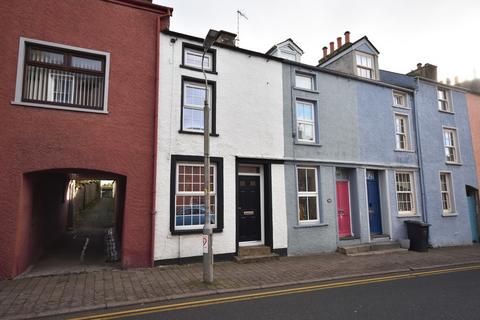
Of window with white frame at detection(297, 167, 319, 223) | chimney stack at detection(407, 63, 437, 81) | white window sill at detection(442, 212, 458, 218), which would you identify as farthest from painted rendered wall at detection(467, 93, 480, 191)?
window with white frame at detection(297, 167, 319, 223)

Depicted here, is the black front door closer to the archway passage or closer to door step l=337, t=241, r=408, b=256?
door step l=337, t=241, r=408, b=256

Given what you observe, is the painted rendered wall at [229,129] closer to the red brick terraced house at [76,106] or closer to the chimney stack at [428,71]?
the red brick terraced house at [76,106]

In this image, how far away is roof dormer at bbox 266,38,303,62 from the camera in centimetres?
1282

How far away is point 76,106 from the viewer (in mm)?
8844

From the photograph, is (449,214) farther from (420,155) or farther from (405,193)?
(420,155)

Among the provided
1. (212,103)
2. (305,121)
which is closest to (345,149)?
(305,121)

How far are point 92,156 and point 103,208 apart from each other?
25.7 metres

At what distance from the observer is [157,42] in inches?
393

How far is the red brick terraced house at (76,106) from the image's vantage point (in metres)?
8.08

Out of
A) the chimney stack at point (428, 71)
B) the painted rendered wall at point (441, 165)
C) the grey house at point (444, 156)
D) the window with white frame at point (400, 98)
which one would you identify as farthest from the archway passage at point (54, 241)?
the chimney stack at point (428, 71)

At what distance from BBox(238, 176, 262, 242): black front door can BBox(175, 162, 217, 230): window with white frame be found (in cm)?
125

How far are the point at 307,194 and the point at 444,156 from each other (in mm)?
9170

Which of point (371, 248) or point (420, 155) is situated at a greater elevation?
point (420, 155)

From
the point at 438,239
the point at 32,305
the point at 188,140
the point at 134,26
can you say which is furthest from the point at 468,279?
the point at 134,26
